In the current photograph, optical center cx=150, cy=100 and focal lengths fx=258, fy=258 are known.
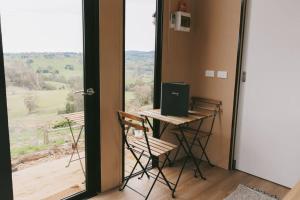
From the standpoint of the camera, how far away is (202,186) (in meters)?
2.87

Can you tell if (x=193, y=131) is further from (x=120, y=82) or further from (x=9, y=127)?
(x=9, y=127)

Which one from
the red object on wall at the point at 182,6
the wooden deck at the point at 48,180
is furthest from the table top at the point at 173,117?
the red object on wall at the point at 182,6

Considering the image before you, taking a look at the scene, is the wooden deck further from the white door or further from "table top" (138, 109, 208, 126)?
the white door

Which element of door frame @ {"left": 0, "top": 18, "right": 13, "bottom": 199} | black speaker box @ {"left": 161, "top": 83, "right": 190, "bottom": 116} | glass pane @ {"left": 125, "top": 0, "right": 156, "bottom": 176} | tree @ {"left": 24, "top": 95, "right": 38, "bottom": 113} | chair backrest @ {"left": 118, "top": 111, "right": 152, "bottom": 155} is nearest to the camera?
door frame @ {"left": 0, "top": 18, "right": 13, "bottom": 199}

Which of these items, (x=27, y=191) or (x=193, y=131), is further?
(x=193, y=131)

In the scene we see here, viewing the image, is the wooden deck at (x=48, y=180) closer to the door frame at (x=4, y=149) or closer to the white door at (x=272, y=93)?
the door frame at (x=4, y=149)

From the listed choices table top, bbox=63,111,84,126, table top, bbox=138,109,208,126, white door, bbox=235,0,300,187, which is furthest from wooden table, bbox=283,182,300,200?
table top, bbox=63,111,84,126

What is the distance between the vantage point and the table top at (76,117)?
2.45 m

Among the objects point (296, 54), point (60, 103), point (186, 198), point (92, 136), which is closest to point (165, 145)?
point (186, 198)

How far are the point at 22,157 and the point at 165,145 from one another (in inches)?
53.1

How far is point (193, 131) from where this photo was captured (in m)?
3.36

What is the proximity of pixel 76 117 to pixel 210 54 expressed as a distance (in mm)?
1850

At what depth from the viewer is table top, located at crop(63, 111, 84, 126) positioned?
2.45 m

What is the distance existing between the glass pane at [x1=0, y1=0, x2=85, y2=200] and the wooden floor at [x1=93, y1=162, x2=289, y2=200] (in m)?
0.53
